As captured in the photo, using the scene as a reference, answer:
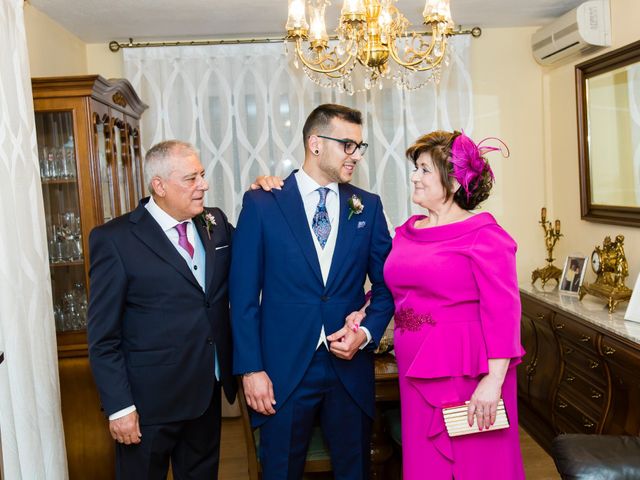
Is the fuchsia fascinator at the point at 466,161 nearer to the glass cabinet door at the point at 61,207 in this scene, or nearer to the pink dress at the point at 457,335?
the pink dress at the point at 457,335

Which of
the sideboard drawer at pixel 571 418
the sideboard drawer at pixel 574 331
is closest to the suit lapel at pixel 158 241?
the sideboard drawer at pixel 574 331

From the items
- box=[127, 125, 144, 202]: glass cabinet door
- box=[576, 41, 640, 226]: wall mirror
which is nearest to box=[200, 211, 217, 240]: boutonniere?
box=[127, 125, 144, 202]: glass cabinet door

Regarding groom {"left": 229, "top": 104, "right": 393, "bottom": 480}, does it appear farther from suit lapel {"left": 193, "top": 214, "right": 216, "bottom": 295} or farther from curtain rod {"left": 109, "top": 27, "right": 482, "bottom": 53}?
curtain rod {"left": 109, "top": 27, "right": 482, "bottom": 53}

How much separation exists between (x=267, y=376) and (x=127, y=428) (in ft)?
1.59

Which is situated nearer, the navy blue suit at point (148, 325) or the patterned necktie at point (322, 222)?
the navy blue suit at point (148, 325)

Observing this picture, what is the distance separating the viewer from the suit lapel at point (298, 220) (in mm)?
2293

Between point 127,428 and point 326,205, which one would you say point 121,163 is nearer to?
point 326,205

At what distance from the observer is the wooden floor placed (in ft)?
11.5

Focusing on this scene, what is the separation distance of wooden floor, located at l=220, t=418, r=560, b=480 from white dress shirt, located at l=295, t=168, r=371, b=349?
5.89 feet

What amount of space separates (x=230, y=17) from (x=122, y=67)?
965mm

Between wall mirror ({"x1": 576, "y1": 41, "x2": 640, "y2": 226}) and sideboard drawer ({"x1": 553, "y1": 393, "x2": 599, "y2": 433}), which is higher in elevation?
wall mirror ({"x1": 576, "y1": 41, "x2": 640, "y2": 226})

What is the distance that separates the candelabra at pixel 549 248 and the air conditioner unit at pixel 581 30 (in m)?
1.07

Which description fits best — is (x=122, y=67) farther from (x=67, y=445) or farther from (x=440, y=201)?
(x=440, y=201)

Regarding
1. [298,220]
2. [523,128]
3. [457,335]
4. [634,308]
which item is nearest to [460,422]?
[457,335]
